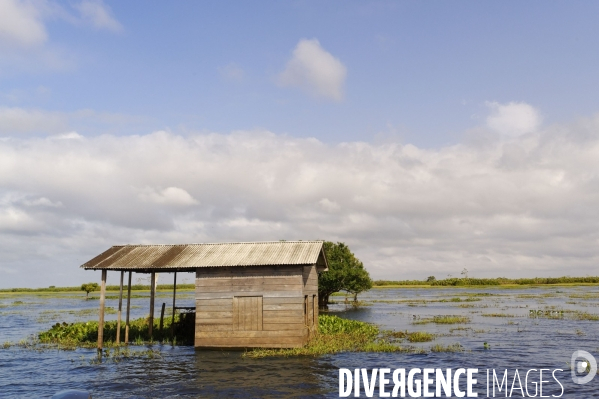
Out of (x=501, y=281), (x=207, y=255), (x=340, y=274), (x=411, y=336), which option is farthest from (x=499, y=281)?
(x=207, y=255)

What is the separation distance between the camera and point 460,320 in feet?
165

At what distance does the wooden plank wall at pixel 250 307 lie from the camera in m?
28.6

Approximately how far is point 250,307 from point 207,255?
460 centimetres

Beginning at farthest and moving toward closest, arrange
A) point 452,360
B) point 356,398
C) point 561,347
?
point 561,347 → point 452,360 → point 356,398

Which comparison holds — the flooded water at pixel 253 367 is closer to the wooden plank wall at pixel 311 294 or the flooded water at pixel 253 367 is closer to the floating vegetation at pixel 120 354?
the floating vegetation at pixel 120 354

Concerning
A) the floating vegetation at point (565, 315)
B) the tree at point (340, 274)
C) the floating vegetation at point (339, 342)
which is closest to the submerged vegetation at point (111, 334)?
the floating vegetation at point (339, 342)

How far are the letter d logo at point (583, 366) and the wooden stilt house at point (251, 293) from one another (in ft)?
44.8

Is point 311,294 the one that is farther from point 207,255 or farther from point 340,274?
point 340,274

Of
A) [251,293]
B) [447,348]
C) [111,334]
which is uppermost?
[251,293]

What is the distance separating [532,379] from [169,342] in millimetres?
21877

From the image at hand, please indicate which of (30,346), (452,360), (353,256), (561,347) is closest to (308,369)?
(452,360)

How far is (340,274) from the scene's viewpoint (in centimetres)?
6981

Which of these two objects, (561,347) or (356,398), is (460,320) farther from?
(356,398)

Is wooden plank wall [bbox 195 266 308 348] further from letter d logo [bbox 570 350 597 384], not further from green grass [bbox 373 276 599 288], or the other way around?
green grass [bbox 373 276 599 288]
